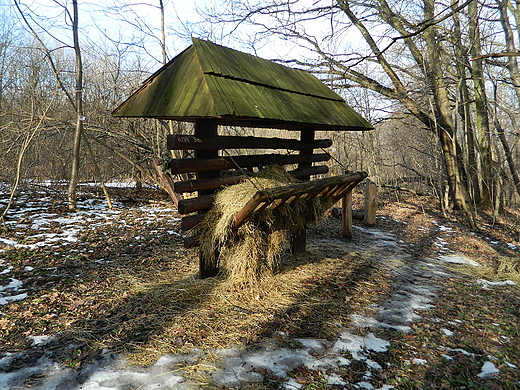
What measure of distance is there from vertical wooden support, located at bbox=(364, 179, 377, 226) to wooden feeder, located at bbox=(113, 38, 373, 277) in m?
4.21

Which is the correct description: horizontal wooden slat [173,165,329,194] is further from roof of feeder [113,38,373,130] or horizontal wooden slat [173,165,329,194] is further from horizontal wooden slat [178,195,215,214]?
roof of feeder [113,38,373,130]

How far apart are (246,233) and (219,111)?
5.26ft

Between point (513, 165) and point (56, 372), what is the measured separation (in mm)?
14635

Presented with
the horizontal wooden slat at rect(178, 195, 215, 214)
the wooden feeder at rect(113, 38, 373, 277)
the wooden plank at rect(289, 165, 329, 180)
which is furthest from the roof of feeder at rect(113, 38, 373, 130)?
the horizontal wooden slat at rect(178, 195, 215, 214)

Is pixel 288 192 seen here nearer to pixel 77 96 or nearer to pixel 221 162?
pixel 221 162

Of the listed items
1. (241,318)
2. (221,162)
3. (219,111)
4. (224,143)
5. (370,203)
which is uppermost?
(219,111)

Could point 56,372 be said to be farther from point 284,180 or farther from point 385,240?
point 385,240

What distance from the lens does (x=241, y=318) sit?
12.7 feet

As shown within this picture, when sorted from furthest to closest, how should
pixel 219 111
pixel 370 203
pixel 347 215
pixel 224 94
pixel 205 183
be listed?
pixel 370 203
pixel 347 215
pixel 205 183
pixel 224 94
pixel 219 111

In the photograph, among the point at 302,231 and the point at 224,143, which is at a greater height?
the point at 224,143

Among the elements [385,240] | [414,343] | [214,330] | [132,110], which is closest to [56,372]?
[214,330]

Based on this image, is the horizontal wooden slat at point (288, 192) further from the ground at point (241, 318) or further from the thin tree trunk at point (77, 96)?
the thin tree trunk at point (77, 96)

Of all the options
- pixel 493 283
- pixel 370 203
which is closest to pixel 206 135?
pixel 493 283

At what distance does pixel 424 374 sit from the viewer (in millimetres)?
3244
